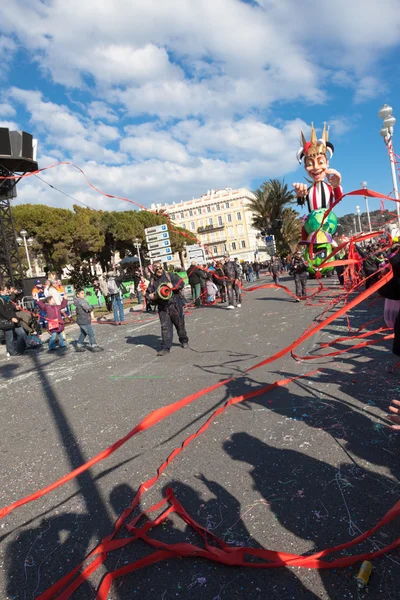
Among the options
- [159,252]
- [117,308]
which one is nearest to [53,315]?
[117,308]

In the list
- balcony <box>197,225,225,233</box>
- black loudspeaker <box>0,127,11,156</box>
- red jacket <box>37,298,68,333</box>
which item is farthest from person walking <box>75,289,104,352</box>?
balcony <box>197,225,225,233</box>

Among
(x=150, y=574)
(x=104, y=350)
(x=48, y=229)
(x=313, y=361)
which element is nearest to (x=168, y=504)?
(x=150, y=574)

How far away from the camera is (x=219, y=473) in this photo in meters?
2.83

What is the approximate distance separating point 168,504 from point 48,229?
35.0 meters

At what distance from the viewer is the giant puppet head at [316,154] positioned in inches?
184

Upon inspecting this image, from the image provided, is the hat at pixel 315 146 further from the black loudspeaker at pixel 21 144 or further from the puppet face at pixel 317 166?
the black loudspeaker at pixel 21 144

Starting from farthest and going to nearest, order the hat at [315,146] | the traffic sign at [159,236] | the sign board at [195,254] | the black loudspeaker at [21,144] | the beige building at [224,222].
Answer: the beige building at [224,222] → the black loudspeaker at [21,144] → the sign board at [195,254] → the traffic sign at [159,236] → the hat at [315,146]

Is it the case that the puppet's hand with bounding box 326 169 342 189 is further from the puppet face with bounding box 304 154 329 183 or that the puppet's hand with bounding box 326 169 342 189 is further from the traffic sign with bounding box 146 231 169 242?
the traffic sign with bounding box 146 231 169 242

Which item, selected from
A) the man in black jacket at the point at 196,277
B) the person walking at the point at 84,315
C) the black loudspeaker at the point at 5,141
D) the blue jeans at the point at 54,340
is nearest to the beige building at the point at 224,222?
the black loudspeaker at the point at 5,141

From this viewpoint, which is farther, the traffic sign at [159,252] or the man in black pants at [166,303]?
the traffic sign at [159,252]

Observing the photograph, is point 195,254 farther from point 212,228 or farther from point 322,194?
point 212,228

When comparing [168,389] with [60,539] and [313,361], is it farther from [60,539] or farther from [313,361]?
[60,539]

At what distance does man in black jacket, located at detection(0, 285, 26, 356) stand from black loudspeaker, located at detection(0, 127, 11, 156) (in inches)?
448

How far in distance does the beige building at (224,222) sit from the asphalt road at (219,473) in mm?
79223
